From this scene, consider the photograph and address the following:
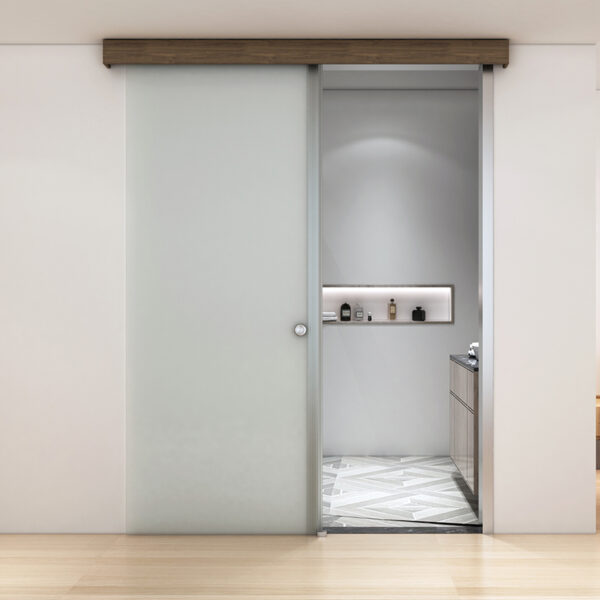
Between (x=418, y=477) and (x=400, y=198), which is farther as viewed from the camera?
(x=400, y=198)

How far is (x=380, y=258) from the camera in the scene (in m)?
5.36

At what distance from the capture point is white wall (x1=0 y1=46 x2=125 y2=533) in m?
3.66

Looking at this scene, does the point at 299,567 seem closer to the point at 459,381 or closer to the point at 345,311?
the point at 459,381

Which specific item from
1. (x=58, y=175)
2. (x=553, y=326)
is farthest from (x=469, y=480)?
(x=58, y=175)

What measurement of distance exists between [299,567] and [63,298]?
70.9 inches

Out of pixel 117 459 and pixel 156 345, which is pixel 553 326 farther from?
pixel 117 459

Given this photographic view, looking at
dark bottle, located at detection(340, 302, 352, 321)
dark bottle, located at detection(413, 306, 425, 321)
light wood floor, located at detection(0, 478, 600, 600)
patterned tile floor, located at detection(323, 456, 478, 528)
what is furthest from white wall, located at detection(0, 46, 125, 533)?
dark bottle, located at detection(413, 306, 425, 321)

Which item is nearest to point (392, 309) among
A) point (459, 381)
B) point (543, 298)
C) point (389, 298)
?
point (389, 298)

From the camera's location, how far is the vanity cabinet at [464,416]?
408 cm

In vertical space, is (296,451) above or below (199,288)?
below

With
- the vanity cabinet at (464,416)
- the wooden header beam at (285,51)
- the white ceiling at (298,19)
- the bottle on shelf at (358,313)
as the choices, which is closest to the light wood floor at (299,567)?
the vanity cabinet at (464,416)

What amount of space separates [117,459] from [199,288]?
987 mm

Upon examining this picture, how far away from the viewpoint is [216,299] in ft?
12.0

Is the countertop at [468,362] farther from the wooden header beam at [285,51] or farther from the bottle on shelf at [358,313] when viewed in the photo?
the wooden header beam at [285,51]
